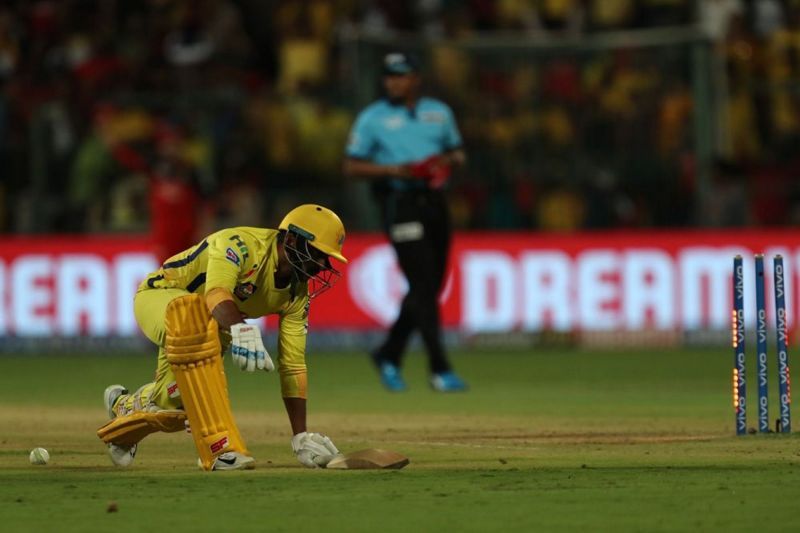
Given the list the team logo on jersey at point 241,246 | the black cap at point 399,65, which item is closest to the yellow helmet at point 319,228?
the team logo on jersey at point 241,246

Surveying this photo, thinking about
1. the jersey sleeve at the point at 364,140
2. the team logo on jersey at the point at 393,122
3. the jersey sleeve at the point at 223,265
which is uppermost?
the team logo on jersey at the point at 393,122

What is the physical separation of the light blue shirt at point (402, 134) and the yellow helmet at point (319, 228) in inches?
215

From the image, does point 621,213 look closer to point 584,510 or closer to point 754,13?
point 754,13

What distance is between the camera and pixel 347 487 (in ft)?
25.7

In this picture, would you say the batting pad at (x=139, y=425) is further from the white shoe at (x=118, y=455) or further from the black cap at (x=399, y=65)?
the black cap at (x=399, y=65)

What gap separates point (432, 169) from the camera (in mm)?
14102

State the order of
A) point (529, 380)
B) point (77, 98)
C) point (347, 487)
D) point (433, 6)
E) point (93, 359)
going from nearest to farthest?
point (347, 487) → point (529, 380) → point (93, 359) → point (77, 98) → point (433, 6)

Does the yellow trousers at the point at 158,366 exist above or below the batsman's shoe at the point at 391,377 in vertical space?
above

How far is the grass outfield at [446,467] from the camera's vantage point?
684 cm

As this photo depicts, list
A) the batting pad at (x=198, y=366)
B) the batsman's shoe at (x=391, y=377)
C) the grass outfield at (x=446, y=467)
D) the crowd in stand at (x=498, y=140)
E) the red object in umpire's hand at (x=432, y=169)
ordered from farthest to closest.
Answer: the crowd in stand at (x=498, y=140) → the batsman's shoe at (x=391, y=377) → the red object in umpire's hand at (x=432, y=169) → the batting pad at (x=198, y=366) → the grass outfield at (x=446, y=467)

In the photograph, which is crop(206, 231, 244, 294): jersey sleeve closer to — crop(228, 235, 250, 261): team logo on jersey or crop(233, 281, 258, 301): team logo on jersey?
crop(228, 235, 250, 261): team logo on jersey

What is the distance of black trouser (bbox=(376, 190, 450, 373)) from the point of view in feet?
46.3

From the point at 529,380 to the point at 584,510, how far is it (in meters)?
8.63

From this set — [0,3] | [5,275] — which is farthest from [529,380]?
[0,3]
